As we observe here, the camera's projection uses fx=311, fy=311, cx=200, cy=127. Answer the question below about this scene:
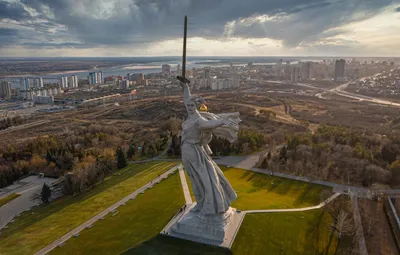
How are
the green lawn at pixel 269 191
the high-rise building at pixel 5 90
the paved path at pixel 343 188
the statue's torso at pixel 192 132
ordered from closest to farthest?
the statue's torso at pixel 192 132, the green lawn at pixel 269 191, the paved path at pixel 343 188, the high-rise building at pixel 5 90

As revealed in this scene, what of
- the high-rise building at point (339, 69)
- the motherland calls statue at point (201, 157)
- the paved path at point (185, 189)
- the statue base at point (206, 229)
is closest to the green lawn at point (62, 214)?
the paved path at point (185, 189)

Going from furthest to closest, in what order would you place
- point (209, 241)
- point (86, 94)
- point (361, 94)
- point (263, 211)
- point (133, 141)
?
point (86, 94) → point (361, 94) → point (133, 141) → point (263, 211) → point (209, 241)

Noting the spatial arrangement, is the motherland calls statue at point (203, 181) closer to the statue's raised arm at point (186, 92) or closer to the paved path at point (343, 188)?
the statue's raised arm at point (186, 92)

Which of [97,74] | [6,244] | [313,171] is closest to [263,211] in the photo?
[313,171]

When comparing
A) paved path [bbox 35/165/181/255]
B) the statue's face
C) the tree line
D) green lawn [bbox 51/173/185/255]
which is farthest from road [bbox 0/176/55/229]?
the tree line

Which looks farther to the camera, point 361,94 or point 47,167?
point 361,94

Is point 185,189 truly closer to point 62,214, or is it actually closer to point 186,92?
point 62,214

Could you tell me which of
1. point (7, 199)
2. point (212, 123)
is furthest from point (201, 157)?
point (7, 199)

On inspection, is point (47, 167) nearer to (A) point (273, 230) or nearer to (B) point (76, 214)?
(B) point (76, 214)
